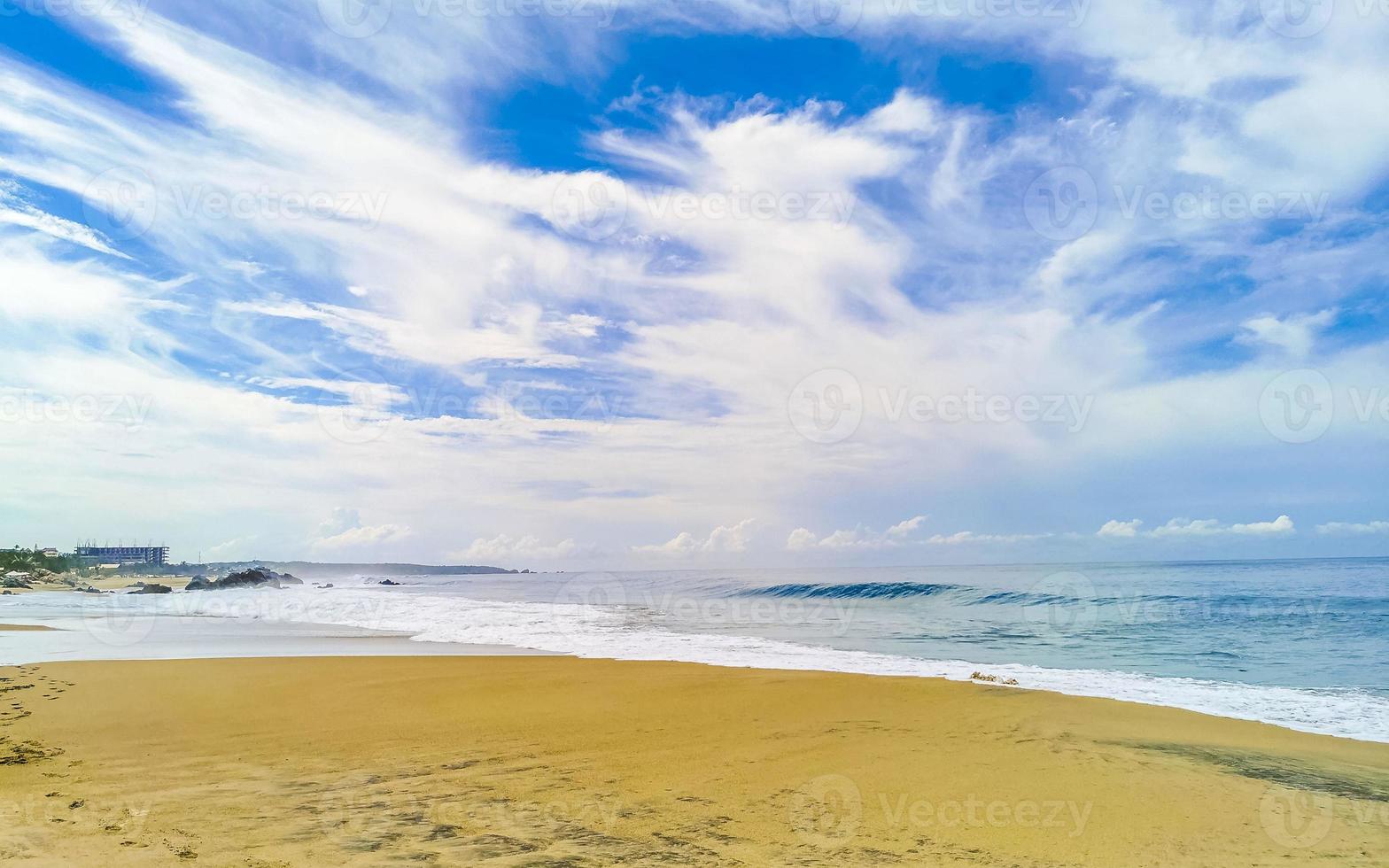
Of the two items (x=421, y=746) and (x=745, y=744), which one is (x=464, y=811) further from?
(x=745, y=744)

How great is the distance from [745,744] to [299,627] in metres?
22.2

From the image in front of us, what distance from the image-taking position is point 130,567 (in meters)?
105

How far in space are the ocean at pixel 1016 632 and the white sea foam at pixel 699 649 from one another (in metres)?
0.06

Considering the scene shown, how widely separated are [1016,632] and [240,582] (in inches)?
2479

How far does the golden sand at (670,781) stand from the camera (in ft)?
17.1

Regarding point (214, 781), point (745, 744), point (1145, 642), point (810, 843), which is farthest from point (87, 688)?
point (1145, 642)
